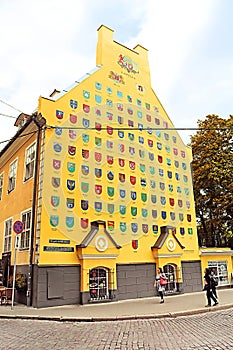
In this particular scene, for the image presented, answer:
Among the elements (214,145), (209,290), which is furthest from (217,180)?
(209,290)

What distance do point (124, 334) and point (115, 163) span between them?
10313 millimetres

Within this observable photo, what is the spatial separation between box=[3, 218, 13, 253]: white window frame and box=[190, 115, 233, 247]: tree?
17166 mm

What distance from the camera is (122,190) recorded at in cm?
1708

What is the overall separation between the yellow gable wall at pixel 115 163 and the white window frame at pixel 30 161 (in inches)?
64.6

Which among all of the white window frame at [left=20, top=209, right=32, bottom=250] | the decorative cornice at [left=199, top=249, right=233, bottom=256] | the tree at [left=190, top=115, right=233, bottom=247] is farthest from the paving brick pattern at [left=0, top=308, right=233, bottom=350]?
the tree at [left=190, top=115, right=233, bottom=247]

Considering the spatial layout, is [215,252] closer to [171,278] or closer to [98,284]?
[171,278]

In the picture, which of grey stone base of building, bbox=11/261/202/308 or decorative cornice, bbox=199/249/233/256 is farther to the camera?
decorative cornice, bbox=199/249/233/256

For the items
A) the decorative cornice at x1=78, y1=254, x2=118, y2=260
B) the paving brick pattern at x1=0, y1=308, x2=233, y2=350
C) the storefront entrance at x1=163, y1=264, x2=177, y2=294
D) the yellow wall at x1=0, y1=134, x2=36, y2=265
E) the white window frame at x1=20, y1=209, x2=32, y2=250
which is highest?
the yellow wall at x1=0, y1=134, x2=36, y2=265

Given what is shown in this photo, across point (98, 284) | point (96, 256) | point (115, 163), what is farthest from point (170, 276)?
point (115, 163)

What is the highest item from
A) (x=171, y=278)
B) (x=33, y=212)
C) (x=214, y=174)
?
(x=214, y=174)

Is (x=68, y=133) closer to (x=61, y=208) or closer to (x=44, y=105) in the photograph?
(x=44, y=105)

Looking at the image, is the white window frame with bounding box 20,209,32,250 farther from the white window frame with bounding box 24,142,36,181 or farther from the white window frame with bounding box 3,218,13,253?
the white window frame with bounding box 3,218,13,253

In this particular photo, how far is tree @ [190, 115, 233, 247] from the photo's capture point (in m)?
26.3

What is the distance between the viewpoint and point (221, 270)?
20297mm
